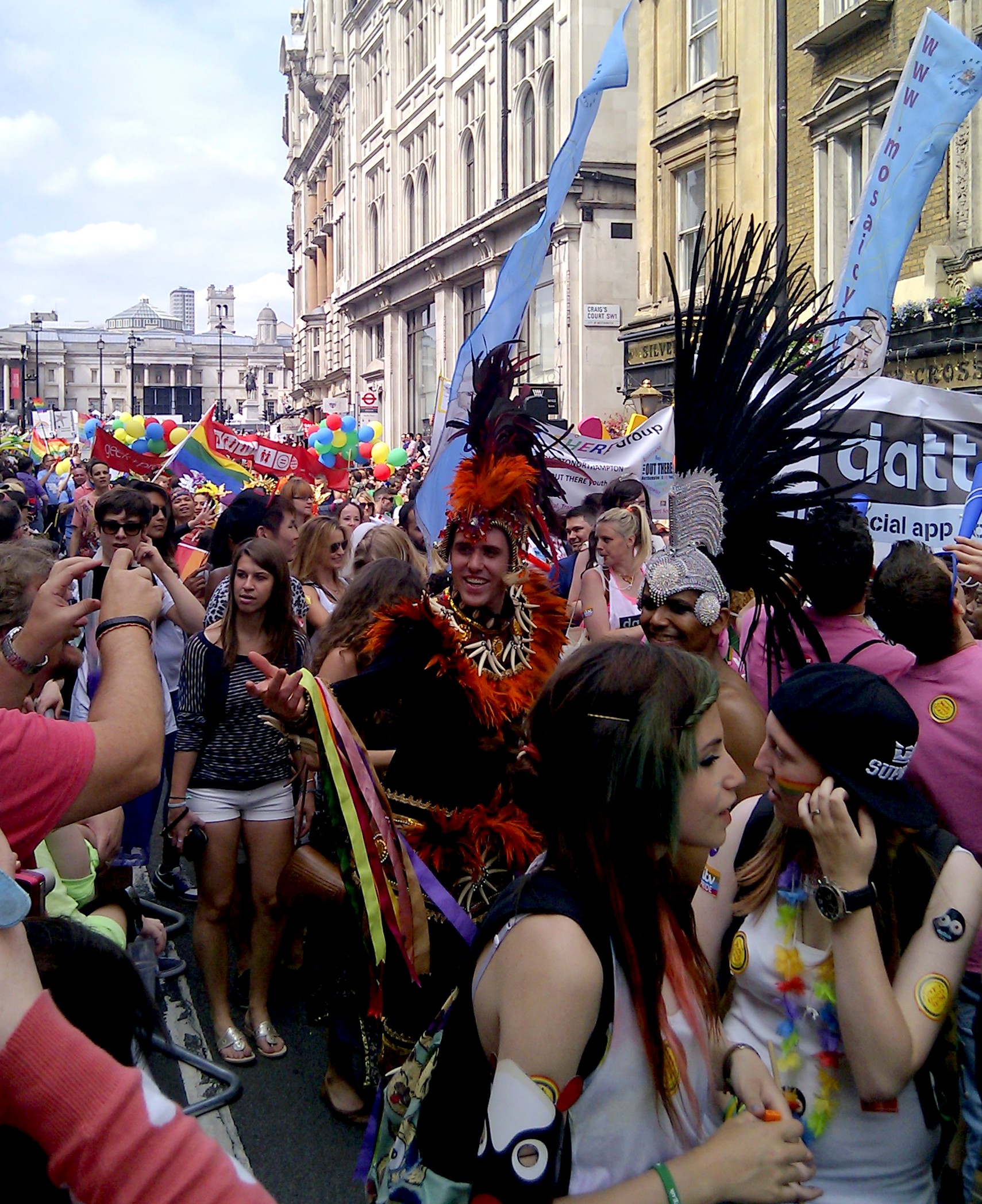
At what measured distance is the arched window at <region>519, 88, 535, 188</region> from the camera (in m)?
28.1

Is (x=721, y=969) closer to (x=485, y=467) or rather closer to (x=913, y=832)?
(x=913, y=832)

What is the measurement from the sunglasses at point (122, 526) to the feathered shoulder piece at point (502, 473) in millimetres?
1796

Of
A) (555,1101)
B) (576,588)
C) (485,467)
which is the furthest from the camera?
(576,588)

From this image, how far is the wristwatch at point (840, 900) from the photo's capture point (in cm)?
193

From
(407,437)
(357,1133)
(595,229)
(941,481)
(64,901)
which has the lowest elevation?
(357,1133)

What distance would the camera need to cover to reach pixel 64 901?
288 cm

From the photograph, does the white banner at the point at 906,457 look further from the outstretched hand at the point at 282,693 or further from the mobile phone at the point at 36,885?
the mobile phone at the point at 36,885

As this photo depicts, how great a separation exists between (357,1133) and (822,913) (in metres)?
2.52

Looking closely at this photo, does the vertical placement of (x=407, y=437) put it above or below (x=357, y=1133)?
above

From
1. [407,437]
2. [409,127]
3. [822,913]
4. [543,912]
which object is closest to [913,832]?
[822,913]

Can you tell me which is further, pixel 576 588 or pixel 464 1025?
pixel 576 588

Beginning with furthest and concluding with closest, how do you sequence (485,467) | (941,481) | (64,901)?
1. (941,481)
2. (485,467)
3. (64,901)

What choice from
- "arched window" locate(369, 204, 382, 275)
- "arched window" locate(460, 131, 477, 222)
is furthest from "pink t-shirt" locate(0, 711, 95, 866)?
"arched window" locate(369, 204, 382, 275)

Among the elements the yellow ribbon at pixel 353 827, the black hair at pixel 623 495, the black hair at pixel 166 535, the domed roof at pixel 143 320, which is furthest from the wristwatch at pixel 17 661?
the domed roof at pixel 143 320
